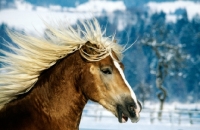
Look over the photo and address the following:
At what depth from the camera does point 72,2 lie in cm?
789

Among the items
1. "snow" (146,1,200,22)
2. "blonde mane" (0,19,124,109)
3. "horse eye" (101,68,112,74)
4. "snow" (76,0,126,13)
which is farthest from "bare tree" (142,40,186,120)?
"horse eye" (101,68,112,74)

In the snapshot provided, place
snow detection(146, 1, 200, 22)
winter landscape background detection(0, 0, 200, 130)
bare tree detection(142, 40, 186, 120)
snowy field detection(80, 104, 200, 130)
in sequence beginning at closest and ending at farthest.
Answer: snowy field detection(80, 104, 200, 130) < winter landscape background detection(0, 0, 200, 130) < snow detection(146, 1, 200, 22) < bare tree detection(142, 40, 186, 120)

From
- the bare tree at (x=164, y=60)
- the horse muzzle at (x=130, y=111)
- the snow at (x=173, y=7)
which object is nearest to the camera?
the horse muzzle at (x=130, y=111)

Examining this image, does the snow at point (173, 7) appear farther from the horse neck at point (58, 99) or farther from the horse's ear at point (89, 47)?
the horse neck at point (58, 99)

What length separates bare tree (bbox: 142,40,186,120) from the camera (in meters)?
8.97

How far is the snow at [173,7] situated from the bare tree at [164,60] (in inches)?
28.7

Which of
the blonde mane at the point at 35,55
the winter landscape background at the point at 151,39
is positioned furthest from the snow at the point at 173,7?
the blonde mane at the point at 35,55

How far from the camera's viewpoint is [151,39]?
9.33m

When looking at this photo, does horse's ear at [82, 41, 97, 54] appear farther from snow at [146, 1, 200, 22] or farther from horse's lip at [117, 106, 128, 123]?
snow at [146, 1, 200, 22]

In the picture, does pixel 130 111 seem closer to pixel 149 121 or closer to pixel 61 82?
pixel 61 82

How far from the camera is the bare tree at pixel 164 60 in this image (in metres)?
8.97

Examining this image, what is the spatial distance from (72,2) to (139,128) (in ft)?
10.1

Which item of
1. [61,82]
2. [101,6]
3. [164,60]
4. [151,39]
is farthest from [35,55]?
[164,60]

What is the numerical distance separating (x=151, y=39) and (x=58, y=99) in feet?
25.7
